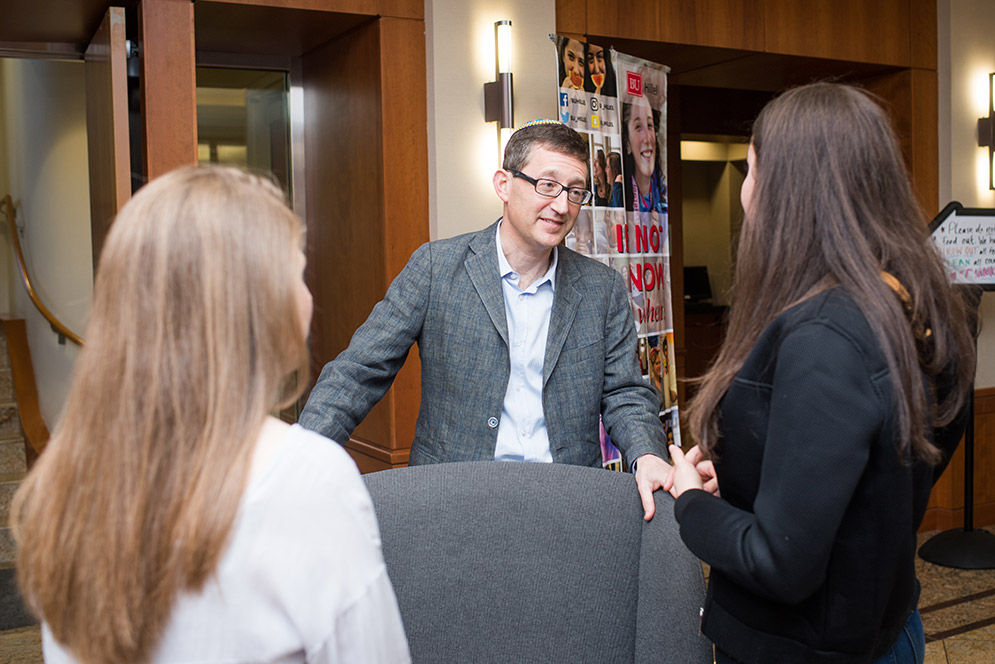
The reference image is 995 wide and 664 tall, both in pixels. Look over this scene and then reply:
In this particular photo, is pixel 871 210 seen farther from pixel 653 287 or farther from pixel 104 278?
pixel 653 287

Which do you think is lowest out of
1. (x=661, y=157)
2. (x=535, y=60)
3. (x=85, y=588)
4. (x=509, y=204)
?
(x=85, y=588)

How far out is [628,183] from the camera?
3773mm

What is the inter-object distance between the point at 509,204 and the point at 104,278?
1389 millimetres

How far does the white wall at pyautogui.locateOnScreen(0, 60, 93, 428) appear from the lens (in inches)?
213

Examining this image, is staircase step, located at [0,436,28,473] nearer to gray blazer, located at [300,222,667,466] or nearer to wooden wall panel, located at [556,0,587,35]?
wooden wall panel, located at [556,0,587,35]

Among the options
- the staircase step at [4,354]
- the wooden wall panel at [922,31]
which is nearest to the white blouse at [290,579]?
the wooden wall panel at [922,31]

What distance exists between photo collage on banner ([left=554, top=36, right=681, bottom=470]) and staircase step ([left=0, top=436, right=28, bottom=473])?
11.5ft

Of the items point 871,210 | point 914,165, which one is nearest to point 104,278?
point 871,210

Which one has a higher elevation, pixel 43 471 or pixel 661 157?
pixel 661 157

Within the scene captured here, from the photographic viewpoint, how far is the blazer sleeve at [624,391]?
196 cm

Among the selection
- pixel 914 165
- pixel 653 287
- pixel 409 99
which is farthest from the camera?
pixel 914 165

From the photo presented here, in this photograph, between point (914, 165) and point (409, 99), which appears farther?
point (914, 165)

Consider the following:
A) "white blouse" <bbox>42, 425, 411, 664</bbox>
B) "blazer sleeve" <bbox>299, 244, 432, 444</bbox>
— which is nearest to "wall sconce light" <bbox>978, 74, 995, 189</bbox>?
"blazer sleeve" <bbox>299, 244, 432, 444</bbox>

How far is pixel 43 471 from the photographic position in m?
0.90
